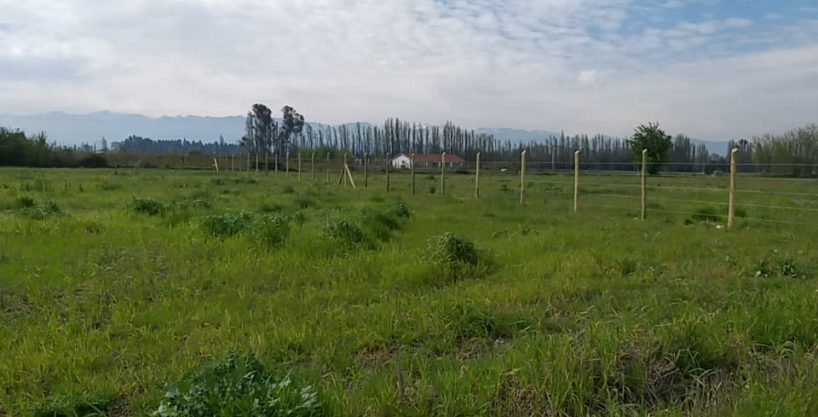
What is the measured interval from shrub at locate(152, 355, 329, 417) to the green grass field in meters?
0.16

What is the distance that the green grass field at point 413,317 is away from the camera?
9.38 ft

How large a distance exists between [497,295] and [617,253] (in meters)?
2.86

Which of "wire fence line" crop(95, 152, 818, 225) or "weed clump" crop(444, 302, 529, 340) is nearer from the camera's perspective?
"weed clump" crop(444, 302, 529, 340)

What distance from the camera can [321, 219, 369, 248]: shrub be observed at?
23.4 ft

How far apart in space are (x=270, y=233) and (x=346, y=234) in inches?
39.1

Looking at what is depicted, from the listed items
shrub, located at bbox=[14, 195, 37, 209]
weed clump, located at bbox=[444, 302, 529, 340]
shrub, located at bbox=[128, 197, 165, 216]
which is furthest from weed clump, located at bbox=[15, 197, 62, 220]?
weed clump, located at bbox=[444, 302, 529, 340]

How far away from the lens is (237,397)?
2.53 m

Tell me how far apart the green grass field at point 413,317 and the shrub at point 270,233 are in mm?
33

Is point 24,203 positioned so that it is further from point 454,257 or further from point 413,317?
point 413,317

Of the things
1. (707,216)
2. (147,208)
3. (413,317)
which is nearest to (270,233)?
(413,317)

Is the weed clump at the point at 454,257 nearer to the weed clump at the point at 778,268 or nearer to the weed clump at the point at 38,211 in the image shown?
the weed clump at the point at 778,268

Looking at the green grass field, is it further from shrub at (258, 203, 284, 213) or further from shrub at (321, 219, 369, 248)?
shrub at (258, 203, 284, 213)

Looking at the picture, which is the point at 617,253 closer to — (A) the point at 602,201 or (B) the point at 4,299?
(B) the point at 4,299

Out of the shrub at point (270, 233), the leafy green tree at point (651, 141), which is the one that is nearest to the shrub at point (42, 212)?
the shrub at point (270, 233)
